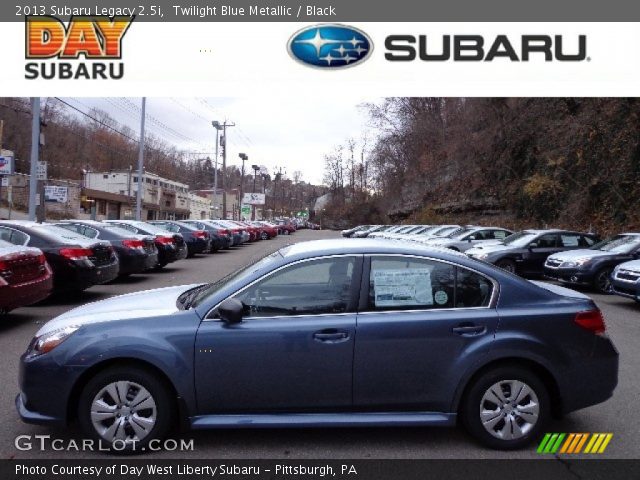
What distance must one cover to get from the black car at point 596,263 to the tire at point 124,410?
10.9 meters

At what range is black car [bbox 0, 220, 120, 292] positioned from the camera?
30.9 feet

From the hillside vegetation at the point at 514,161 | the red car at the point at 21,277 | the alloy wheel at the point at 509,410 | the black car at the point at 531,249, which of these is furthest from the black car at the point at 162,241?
the hillside vegetation at the point at 514,161

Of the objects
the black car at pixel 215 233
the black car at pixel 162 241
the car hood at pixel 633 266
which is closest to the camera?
the car hood at pixel 633 266

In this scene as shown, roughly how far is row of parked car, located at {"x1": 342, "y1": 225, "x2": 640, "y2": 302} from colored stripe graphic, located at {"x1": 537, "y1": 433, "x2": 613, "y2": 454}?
18.4ft

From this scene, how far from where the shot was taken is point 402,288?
13.3 feet

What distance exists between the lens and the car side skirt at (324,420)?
378 centimetres

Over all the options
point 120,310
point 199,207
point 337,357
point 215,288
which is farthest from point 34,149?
point 199,207

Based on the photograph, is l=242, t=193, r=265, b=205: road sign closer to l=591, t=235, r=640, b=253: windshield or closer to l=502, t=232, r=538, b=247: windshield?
l=502, t=232, r=538, b=247: windshield

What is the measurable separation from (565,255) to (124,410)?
1174 centimetres

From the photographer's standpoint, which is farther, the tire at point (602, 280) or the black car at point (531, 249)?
the black car at point (531, 249)

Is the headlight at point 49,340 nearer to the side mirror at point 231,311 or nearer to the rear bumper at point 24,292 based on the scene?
the side mirror at point 231,311

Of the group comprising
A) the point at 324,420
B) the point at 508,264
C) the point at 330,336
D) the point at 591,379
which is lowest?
the point at 324,420

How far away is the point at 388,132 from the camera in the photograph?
5512 centimetres

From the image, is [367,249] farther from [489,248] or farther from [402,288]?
[489,248]
